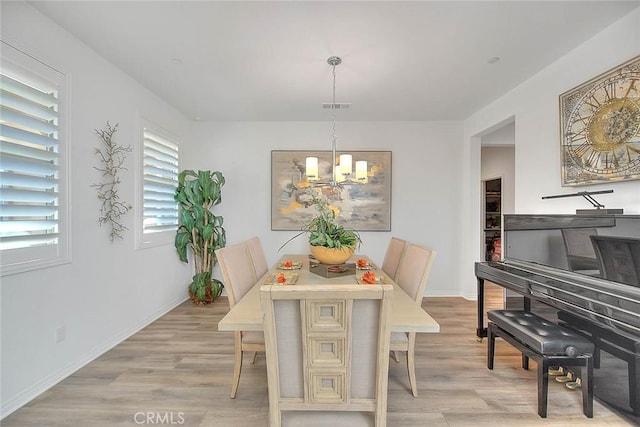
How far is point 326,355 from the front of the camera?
1130 millimetres

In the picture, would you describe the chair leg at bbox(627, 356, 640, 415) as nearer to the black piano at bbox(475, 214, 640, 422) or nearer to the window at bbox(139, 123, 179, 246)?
the black piano at bbox(475, 214, 640, 422)

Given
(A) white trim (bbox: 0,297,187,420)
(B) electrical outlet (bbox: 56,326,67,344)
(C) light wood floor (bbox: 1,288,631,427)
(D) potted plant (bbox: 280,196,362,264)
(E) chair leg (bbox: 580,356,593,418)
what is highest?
(D) potted plant (bbox: 280,196,362,264)

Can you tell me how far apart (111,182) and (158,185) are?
75 centimetres

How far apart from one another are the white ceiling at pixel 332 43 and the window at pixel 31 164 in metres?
0.49

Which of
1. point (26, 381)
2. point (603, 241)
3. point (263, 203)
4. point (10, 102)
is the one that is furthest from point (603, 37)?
point (26, 381)

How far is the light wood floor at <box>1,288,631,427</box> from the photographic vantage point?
172 cm

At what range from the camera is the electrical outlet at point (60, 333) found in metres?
2.06

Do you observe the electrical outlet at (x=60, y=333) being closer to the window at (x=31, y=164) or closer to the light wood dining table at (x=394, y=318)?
the window at (x=31, y=164)

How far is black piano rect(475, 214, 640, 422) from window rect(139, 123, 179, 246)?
360 centimetres

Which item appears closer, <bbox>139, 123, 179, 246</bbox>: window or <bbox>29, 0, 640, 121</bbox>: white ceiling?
<bbox>29, 0, 640, 121</bbox>: white ceiling

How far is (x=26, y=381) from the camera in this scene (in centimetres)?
185

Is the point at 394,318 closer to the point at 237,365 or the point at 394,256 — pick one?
the point at 237,365

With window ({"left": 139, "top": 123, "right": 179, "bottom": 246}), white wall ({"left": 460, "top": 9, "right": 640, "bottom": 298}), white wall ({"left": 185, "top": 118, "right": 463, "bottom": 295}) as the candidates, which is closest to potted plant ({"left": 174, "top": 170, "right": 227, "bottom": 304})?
window ({"left": 139, "top": 123, "right": 179, "bottom": 246})

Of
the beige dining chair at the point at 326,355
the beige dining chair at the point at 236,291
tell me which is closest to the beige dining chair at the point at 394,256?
the beige dining chair at the point at 236,291
